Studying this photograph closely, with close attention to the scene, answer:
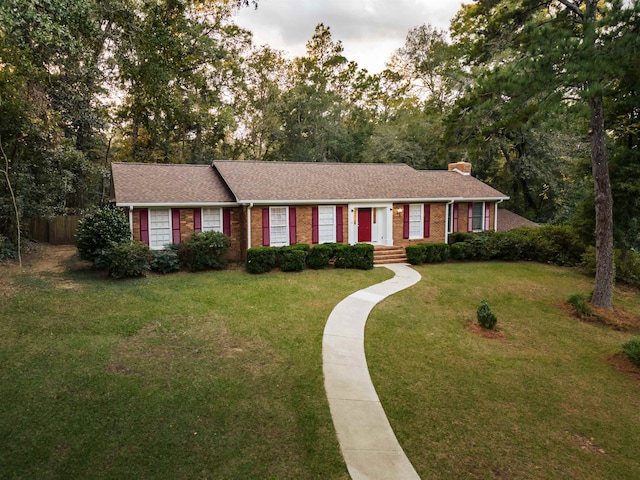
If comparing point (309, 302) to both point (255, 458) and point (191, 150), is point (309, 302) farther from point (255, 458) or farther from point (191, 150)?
point (191, 150)

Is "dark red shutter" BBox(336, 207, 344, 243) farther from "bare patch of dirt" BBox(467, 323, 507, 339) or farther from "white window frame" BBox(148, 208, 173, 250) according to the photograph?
"bare patch of dirt" BBox(467, 323, 507, 339)

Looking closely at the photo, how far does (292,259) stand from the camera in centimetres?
1466

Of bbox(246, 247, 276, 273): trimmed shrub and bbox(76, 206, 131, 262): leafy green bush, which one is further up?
bbox(76, 206, 131, 262): leafy green bush

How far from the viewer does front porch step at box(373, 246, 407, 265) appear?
17.2m

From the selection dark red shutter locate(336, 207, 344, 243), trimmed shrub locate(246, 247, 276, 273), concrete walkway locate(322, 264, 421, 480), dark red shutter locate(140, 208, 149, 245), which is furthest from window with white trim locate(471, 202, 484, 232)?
dark red shutter locate(140, 208, 149, 245)

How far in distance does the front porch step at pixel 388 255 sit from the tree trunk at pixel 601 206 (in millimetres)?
7624

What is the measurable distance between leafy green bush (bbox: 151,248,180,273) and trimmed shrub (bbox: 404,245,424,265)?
9544mm

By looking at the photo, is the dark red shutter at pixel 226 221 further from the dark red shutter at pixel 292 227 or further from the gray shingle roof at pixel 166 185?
the dark red shutter at pixel 292 227

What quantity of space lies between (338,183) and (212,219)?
648 cm

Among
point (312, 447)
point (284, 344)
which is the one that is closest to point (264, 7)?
point (284, 344)

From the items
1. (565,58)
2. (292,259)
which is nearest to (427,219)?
(292,259)

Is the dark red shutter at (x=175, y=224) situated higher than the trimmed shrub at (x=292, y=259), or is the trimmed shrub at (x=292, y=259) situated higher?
the dark red shutter at (x=175, y=224)

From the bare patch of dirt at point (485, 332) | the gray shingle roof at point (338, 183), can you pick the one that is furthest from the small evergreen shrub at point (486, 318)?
the gray shingle roof at point (338, 183)

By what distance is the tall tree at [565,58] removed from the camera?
812cm
